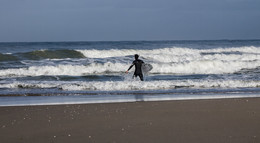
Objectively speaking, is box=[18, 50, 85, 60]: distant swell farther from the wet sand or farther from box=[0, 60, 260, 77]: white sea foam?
the wet sand

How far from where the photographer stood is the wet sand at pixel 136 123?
5855 millimetres

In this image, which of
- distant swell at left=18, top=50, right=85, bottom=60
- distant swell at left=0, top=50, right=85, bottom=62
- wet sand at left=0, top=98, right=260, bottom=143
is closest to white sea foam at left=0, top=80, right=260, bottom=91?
wet sand at left=0, top=98, right=260, bottom=143

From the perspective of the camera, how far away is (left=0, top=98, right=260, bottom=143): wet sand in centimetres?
586

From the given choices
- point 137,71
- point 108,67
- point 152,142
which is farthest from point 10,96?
point 108,67

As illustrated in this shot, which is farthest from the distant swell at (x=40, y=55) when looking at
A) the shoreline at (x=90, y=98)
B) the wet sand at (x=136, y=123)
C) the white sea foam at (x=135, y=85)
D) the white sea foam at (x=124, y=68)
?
the wet sand at (x=136, y=123)

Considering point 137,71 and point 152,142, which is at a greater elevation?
point 137,71

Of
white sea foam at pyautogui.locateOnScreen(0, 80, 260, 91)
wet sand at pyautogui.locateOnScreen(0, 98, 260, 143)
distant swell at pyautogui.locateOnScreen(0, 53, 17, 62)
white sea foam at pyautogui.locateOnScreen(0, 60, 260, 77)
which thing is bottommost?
wet sand at pyautogui.locateOnScreen(0, 98, 260, 143)

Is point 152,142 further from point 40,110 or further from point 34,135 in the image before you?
point 40,110

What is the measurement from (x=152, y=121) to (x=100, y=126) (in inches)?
39.5

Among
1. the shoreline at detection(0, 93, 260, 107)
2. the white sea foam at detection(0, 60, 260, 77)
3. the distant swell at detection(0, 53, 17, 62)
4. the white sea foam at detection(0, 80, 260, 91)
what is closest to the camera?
the shoreline at detection(0, 93, 260, 107)

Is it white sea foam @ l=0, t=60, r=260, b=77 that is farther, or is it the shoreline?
white sea foam @ l=0, t=60, r=260, b=77

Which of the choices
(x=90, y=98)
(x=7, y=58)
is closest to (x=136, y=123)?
(x=90, y=98)

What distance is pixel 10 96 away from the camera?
1181 cm

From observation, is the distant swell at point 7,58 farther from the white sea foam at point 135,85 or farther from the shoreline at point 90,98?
the shoreline at point 90,98
